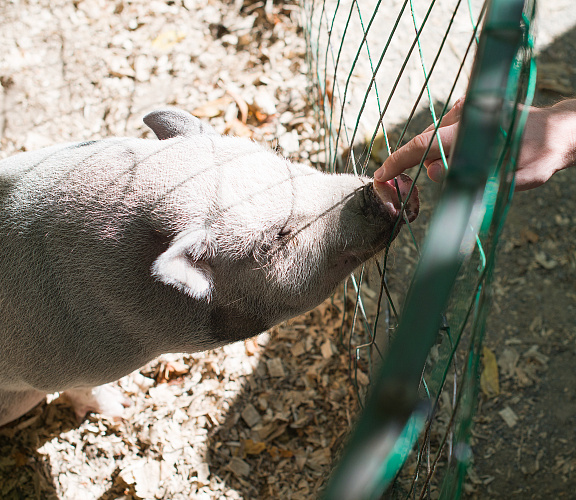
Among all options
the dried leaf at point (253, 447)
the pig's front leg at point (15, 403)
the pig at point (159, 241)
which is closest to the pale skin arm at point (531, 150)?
the pig at point (159, 241)

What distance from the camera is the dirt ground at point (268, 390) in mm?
2910

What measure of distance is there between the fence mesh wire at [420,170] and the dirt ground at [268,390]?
0.82 ft

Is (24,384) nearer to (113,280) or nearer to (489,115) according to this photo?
(113,280)

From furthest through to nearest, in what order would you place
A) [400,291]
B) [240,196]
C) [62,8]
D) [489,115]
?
[62,8] < [400,291] < [240,196] < [489,115]

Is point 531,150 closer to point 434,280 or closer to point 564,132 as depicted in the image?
point 564,132

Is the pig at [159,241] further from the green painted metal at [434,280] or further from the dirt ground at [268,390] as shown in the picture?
the green painted metal at [434,280]

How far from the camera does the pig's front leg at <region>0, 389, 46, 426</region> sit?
9.12 ft

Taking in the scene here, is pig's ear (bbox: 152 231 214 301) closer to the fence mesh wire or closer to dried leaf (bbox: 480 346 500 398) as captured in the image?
the fence mesh wire

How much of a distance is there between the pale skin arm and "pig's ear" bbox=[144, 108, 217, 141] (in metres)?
0.87

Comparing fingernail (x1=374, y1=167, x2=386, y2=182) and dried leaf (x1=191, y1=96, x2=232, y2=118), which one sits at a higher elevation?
fingernail (x1=374, y1=167, x2=386, y2=182)

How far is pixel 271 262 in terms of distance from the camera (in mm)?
2203

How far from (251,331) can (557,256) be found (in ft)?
7.26

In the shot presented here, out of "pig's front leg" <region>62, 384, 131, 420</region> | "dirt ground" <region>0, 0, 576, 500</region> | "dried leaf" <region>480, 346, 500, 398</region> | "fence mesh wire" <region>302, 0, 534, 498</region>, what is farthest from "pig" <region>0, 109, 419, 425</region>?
"dried leaf" <region>480, 346, 500, 398</region>

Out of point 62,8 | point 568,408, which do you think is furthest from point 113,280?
point 62,8
